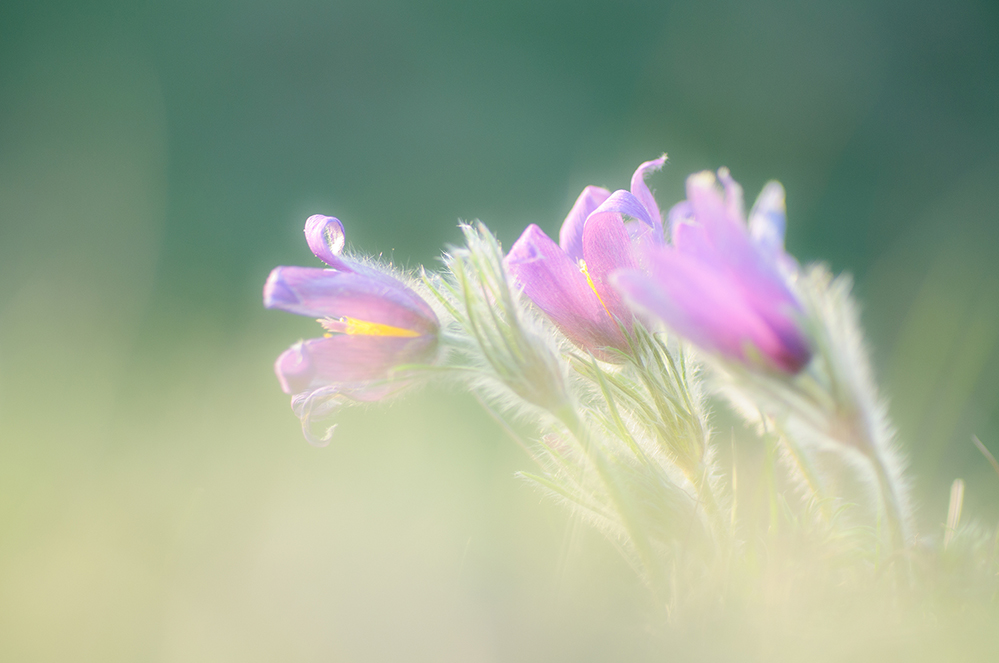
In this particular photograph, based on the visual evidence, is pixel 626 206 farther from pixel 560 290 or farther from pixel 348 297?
pixel 348 297

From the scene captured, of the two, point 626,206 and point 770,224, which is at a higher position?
point 626,206

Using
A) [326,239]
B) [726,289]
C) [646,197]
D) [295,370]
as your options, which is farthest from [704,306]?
[326,239]

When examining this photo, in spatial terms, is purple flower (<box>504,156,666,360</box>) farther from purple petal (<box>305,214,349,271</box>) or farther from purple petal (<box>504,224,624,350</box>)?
purple petal (<box>305,214,349,271</box>)

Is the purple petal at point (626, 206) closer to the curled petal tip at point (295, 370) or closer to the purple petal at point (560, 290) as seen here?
the purple petal at point (560, 290)

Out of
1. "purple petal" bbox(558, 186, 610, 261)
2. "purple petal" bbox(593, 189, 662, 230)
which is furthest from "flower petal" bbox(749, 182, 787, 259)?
→ "purple petal" bbox(558, 186, 610, 261)

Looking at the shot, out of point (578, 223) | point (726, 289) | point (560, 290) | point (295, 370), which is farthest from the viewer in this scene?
point (578, 223)

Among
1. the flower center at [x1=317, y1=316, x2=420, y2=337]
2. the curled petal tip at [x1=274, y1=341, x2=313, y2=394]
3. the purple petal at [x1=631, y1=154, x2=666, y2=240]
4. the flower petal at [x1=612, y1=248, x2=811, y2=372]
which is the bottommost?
the flower petal at [x1=612, y1=248, x2=811, y2=372]

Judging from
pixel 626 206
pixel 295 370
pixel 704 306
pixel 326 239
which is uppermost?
pixel 326 239
